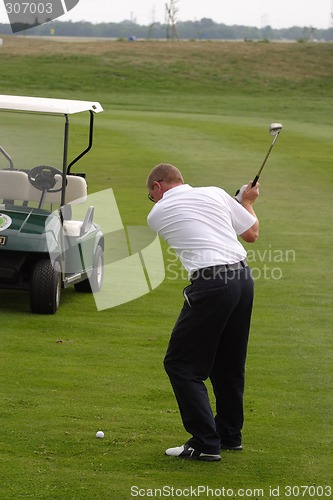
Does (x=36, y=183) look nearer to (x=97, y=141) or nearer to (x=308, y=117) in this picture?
(x=97, y=141)

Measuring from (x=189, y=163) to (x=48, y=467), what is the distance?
55.8 ft

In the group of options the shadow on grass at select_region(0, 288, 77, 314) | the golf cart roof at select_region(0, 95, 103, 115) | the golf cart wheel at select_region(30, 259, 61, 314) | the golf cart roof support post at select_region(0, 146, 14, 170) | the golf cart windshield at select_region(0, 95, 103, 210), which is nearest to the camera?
the golf cart wheel at select_region(30, 259, 61, 314)

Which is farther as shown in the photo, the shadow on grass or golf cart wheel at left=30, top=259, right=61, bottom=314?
the shadow on grass

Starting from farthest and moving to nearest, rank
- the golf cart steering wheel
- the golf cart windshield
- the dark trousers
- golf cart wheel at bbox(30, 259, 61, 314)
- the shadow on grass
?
the golf cart steering wheel
the golf cart windshield
the shadow on grass
golf cart wheel at bbox(30, 259, 61, 314)
the dark trousers

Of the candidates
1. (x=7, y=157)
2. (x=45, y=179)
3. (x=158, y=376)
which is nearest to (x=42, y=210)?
(x=45, y=179)

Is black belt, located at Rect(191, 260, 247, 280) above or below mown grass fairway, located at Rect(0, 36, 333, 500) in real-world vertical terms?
above

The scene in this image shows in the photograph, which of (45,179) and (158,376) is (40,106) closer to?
(45,179)

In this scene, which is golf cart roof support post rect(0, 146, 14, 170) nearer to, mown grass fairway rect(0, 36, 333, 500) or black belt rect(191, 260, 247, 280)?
mown grass fairway rect(0, 36, 333, 500)

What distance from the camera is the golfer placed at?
5699 mm

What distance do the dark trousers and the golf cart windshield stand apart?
4.26 metres

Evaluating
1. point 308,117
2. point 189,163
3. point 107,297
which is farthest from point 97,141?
point 107,297

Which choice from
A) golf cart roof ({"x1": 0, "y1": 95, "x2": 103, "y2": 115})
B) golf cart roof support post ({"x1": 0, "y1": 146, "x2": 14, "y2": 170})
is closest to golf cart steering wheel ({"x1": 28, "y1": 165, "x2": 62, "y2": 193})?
golf cart roof support post ({"x1": 0, "y1": 146, "x2": 14, "y2": 170})

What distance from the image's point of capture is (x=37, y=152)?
10656 millimetres

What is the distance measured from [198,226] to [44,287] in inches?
147
